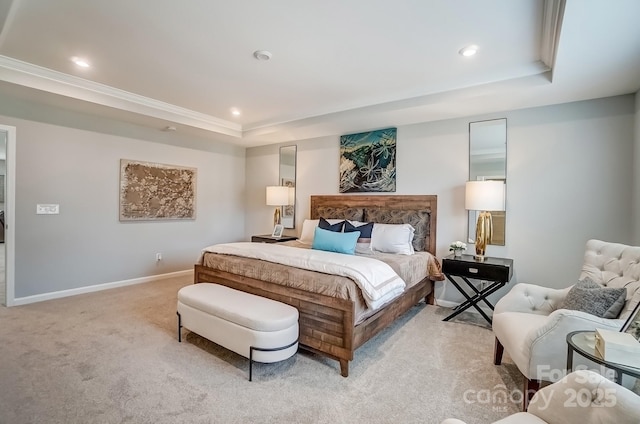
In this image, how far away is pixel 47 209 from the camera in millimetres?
3885

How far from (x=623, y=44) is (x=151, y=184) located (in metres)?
5.59

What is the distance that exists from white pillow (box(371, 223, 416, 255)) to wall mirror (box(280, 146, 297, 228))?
1986mm

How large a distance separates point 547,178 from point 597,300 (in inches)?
75.4

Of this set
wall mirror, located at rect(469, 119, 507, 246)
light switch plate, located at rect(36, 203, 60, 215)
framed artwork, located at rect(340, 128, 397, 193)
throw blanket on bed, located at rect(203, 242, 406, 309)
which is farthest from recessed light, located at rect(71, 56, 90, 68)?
wall mirror, located at rect(469, 119, 507, 246)

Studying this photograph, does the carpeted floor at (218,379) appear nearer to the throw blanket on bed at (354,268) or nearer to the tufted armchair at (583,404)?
the throw blanket on bed at (354,268)

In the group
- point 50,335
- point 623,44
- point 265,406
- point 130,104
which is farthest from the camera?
point 130,104

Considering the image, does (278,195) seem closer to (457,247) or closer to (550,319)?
(457,247)

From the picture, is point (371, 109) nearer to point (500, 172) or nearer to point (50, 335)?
point (500, 172)

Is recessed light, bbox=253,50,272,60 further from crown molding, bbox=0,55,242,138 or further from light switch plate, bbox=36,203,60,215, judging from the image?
light switch plate, bbox=36,203,60,215

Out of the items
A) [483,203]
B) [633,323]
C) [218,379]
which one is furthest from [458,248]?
[218,379]

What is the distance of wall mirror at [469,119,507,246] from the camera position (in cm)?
362

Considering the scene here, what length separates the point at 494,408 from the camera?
1950mm

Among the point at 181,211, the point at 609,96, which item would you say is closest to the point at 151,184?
the point at 181,211

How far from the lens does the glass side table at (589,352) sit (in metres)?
1.31
